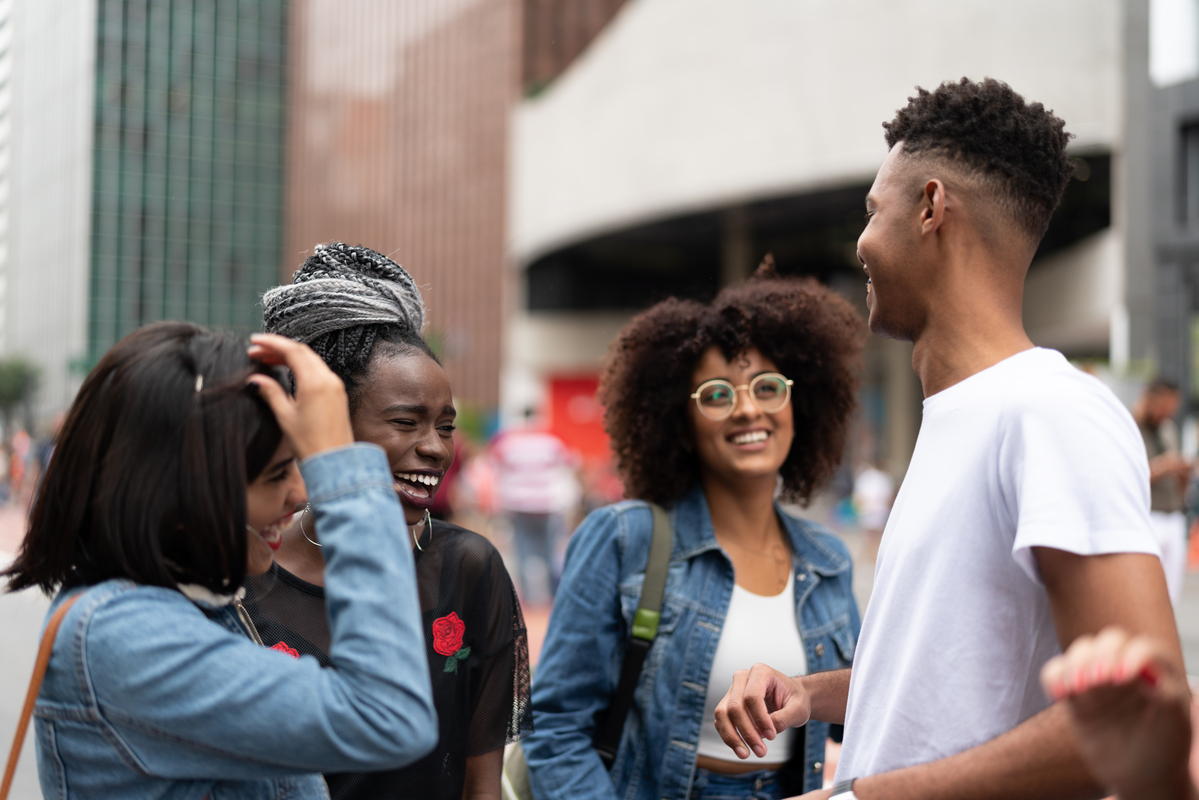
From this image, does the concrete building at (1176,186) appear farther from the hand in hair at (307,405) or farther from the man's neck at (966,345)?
the hand in hair at (307,405)

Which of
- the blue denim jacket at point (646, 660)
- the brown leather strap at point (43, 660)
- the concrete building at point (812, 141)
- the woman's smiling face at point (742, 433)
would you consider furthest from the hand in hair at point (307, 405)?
the concrete building at point (812, 141)

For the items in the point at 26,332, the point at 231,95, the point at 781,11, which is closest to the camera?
the point at 26,332

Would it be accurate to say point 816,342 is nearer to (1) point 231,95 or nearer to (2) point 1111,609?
(2) point 1111,609

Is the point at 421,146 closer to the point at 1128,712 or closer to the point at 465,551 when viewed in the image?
the point at 465,551

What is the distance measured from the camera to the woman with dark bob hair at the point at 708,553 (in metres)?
2.34

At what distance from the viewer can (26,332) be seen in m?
4.45

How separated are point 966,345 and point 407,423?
107 centimetres

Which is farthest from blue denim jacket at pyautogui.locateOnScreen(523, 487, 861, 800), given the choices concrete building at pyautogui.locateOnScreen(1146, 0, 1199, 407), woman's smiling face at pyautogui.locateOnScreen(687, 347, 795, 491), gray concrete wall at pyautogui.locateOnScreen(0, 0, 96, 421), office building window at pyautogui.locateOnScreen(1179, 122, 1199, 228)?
office building window at pyautogui.locateOnScreen(1179, 122, 1199, 228)

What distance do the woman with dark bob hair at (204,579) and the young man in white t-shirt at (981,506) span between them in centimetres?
64

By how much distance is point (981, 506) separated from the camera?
135cm

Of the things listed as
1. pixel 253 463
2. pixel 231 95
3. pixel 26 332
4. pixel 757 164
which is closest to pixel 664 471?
pixel 253 463

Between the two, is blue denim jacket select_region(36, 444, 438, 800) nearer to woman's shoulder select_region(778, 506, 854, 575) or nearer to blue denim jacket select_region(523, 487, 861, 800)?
blue denim jacket select_region(523, 487, 861, 800)

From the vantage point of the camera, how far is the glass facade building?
5.44m

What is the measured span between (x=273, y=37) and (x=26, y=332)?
3582 centimetres
